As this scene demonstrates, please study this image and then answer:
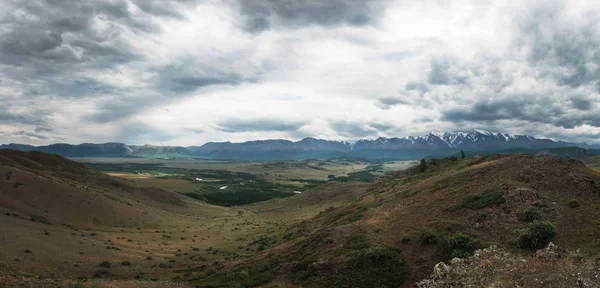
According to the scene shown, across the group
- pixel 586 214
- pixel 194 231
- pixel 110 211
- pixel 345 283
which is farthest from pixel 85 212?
pixel 586 214

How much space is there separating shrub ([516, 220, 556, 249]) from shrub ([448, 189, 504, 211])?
7267mm

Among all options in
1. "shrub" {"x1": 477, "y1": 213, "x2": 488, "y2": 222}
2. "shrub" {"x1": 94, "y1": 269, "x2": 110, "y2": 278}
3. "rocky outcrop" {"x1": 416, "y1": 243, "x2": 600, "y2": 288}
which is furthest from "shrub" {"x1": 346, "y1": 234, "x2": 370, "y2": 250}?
"shrub" {"x1": 94, "y1": 269, "x2": 110, "y2": 278}

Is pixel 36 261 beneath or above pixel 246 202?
above

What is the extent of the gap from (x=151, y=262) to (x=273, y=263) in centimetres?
2343

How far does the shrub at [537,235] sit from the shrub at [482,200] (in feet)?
23.8

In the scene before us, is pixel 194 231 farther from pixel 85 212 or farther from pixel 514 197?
pixel 514 197

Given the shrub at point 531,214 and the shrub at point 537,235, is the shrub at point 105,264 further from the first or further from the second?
the shrub at point 531,214

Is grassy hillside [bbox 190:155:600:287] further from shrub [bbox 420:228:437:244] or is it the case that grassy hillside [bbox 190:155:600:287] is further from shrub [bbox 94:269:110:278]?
shrub [bbox 94:269:110:278]

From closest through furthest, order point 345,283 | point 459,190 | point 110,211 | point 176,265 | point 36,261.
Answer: point 345,283, point 36,261, point 459,190, point 176,265, point 110,211

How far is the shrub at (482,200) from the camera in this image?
32.2 meters

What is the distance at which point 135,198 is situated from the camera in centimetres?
11419

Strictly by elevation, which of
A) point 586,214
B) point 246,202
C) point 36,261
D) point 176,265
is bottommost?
point 246,202

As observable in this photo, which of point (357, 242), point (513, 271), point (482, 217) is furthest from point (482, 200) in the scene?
point (357, 242)

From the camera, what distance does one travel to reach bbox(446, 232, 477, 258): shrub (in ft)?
80.4
